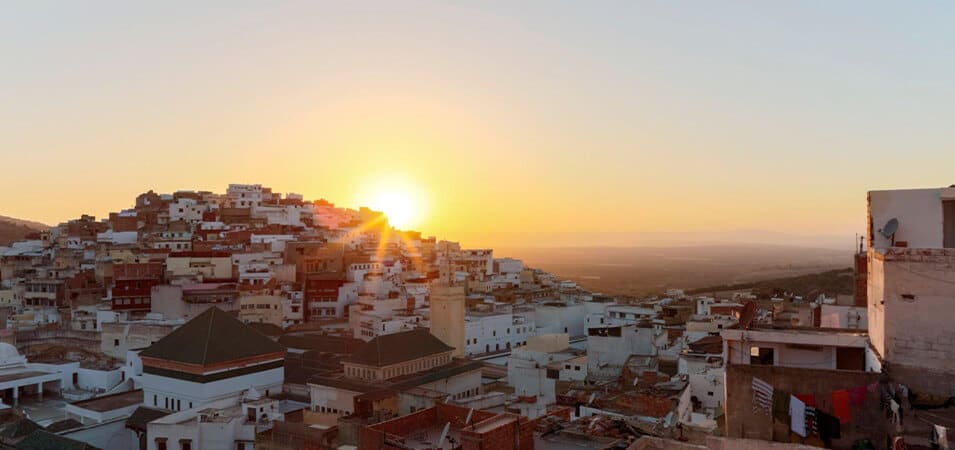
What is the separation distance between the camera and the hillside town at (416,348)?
9625 millimetres

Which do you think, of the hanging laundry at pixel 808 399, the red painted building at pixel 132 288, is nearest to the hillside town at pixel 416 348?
the hanging laundry at pixel 808 399

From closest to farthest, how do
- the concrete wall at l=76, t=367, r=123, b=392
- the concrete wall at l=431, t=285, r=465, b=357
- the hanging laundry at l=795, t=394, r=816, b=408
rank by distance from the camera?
the hanging laundry at l=795, t=394, r=816, b=408 < the concrete wall at l=76, t=367, r=123, b=392 < the concrete wall at l=431, t=285, r=465, b=357

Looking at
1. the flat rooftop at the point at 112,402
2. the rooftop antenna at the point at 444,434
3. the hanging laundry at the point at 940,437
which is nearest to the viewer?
the hanging laundry at the point at 940,437

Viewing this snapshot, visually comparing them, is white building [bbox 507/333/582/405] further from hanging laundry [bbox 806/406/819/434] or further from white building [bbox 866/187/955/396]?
white building [bbox 866/187/955/396]

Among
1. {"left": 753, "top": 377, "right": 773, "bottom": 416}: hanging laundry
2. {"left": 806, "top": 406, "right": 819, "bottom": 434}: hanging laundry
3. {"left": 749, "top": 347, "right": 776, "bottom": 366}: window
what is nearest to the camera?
{"left": 806, "top": 406, "right": 819, "bottom": 434}: hanging laundry

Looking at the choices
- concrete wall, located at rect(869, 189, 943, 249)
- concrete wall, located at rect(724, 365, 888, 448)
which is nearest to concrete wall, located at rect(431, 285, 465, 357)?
concrete wall, located at rect(724, 365, 888, 448)

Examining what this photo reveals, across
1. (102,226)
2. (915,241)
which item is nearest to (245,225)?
(102,226)

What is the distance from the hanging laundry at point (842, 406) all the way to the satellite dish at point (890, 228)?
270 centimetres

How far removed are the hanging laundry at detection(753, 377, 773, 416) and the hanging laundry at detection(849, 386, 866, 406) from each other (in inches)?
39.6

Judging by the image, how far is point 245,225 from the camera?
218 ft

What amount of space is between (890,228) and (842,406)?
2.98 m

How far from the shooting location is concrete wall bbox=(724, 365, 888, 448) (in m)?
9.49

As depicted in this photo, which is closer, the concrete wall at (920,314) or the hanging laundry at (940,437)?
the hanging laundry at (940,437)

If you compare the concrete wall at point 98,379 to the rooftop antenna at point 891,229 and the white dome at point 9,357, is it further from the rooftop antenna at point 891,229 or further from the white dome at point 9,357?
the rooftop antenna at point 891,229
